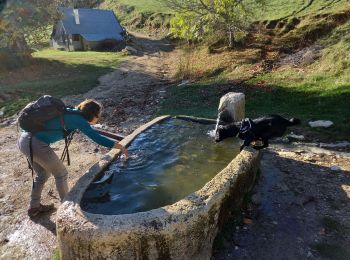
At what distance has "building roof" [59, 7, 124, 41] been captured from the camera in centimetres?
3828

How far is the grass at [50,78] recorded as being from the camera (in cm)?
1560

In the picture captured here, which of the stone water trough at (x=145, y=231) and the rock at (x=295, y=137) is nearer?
the stone water trough at (x=145, y=231)

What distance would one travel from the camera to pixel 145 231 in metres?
4.06

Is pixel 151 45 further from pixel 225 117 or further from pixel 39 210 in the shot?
pixel 39 210

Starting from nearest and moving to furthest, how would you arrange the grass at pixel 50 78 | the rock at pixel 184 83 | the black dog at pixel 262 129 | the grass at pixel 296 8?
the black dog at pixel 262 129, the grass at pixel 50 78, the rock at pixel 184 83, the grass at pixel 296 8

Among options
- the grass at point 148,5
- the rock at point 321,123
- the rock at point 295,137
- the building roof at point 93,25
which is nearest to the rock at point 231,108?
the rock at point 295,137

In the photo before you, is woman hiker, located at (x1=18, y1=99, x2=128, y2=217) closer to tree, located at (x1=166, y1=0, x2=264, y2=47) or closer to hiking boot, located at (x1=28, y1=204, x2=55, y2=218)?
hiking boot, located at (x1=28, y1=204, x2=55, y2=218)

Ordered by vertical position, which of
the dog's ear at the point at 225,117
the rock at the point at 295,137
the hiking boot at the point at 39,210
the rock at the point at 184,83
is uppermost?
the dog's ear at the point at 225,117

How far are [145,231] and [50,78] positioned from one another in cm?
1902

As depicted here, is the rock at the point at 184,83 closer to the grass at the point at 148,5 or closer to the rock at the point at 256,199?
the rock at the point at 256,199

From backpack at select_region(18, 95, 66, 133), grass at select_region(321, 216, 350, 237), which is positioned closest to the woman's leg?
backpack at select_region(18, 95, 66, 133)

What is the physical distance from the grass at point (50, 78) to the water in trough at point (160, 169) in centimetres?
801

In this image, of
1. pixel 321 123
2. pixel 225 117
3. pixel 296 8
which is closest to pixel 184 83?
pixel 321 123

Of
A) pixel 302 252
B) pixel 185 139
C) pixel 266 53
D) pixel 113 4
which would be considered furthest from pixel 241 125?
pixel 113 4
